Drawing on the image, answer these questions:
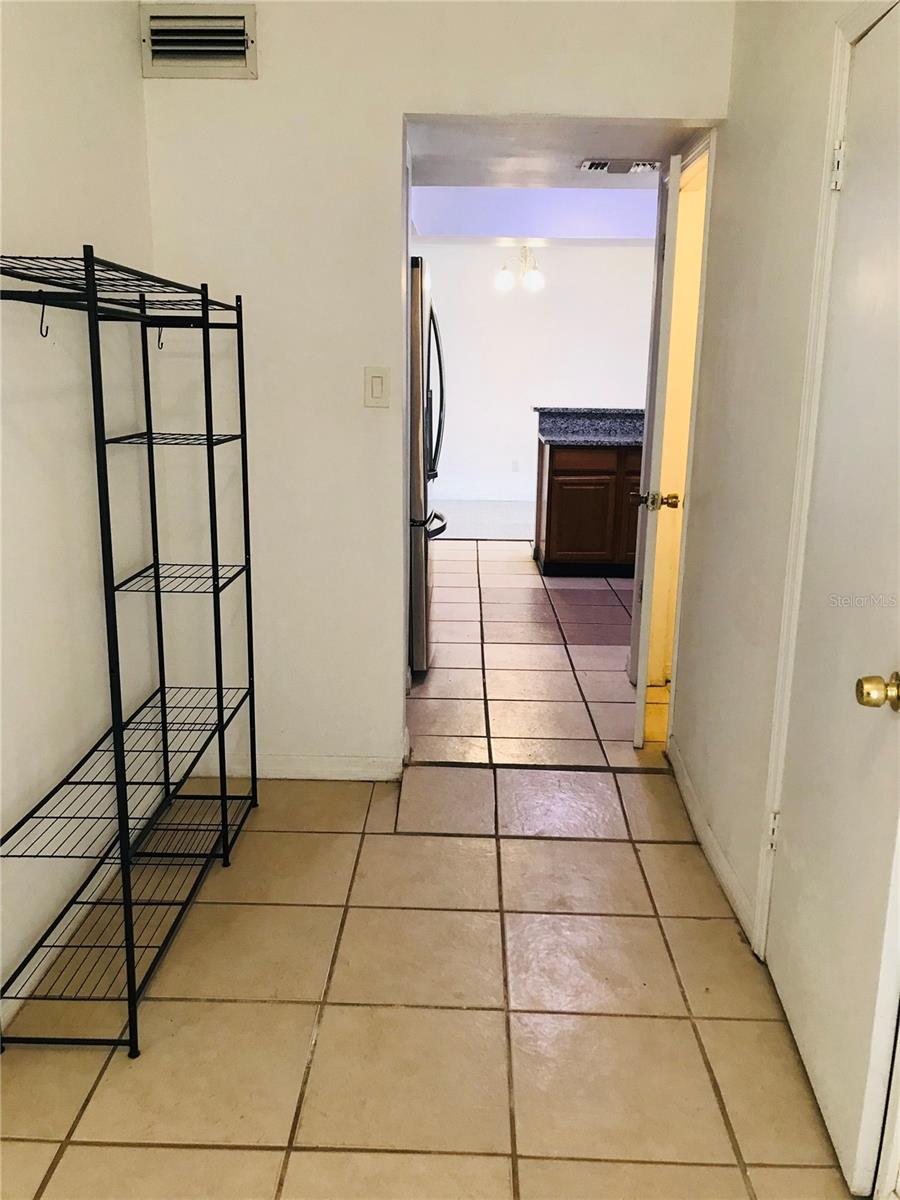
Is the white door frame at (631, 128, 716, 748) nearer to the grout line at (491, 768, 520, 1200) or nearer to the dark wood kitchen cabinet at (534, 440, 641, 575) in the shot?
the grout line at (491, 768, 520, 1200)

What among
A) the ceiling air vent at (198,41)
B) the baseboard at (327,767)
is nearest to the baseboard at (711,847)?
the baseboard at (327,767)

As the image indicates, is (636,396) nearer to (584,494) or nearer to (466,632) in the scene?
(584,494)

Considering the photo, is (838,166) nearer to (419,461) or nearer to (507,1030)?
(507,1030)

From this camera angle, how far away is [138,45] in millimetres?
2484

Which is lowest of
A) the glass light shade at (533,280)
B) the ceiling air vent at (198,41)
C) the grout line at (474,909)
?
the grout line at (474,909)

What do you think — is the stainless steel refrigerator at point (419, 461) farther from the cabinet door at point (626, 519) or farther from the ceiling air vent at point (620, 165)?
the cabinet door at point (626, 519)

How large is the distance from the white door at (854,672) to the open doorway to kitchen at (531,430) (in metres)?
1.19

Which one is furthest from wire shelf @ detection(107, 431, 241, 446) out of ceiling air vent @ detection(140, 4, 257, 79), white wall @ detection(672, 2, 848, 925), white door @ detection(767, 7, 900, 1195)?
white door @ detection(767, 7, 900, 1195)

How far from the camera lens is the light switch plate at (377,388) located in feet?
8.95

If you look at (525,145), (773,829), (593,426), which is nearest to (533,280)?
(593,426)

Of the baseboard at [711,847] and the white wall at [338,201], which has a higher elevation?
the white wall at [338,201]

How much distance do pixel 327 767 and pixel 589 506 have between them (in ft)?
10.2

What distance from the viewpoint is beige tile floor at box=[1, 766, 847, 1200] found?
157 cm

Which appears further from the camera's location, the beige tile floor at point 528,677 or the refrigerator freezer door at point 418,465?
the refrigerator freezer door at point 418,465
